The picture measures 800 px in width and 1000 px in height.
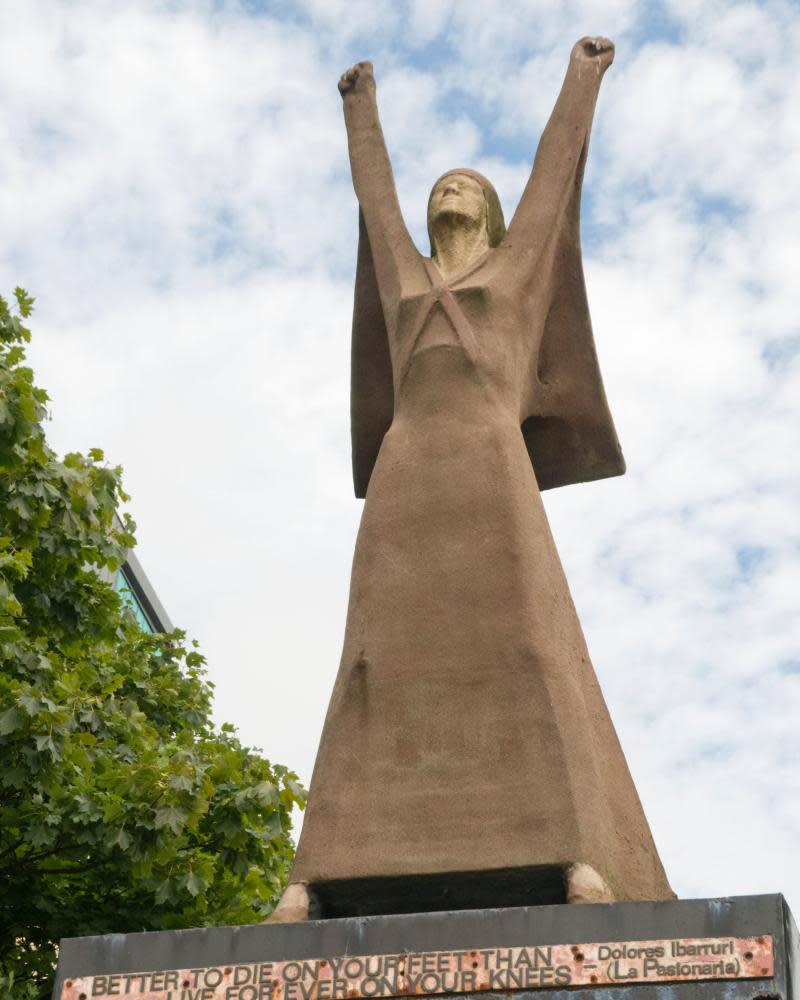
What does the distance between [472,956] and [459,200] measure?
336 cm

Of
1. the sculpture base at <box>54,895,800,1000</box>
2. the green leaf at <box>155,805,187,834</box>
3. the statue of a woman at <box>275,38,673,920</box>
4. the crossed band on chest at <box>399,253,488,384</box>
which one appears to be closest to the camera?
the sculpture base at <box>54,895,800,1000</box>

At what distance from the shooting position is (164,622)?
27.8 m

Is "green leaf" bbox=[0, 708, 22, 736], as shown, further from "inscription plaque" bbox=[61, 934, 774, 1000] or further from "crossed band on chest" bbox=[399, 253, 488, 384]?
"inscription plaque" bbox=[61, 934, 774, 1000]

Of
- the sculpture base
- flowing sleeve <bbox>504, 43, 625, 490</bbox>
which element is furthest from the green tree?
the sculpture base

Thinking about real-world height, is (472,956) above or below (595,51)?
below

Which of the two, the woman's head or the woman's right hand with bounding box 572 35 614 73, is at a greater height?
the woman's right hand with bounding box 572 35 614 73

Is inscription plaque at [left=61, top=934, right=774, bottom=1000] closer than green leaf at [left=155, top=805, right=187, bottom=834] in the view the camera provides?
Yes

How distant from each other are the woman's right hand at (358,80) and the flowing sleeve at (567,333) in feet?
2.86

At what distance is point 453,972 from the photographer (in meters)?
4.99

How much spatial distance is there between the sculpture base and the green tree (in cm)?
426

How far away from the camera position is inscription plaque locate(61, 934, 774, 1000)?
15.9 feet

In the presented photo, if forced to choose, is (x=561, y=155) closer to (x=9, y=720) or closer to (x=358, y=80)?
(x=358, y=80)

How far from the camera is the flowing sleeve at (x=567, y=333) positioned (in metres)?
7.04

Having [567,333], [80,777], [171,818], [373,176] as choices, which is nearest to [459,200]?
[373,176]
